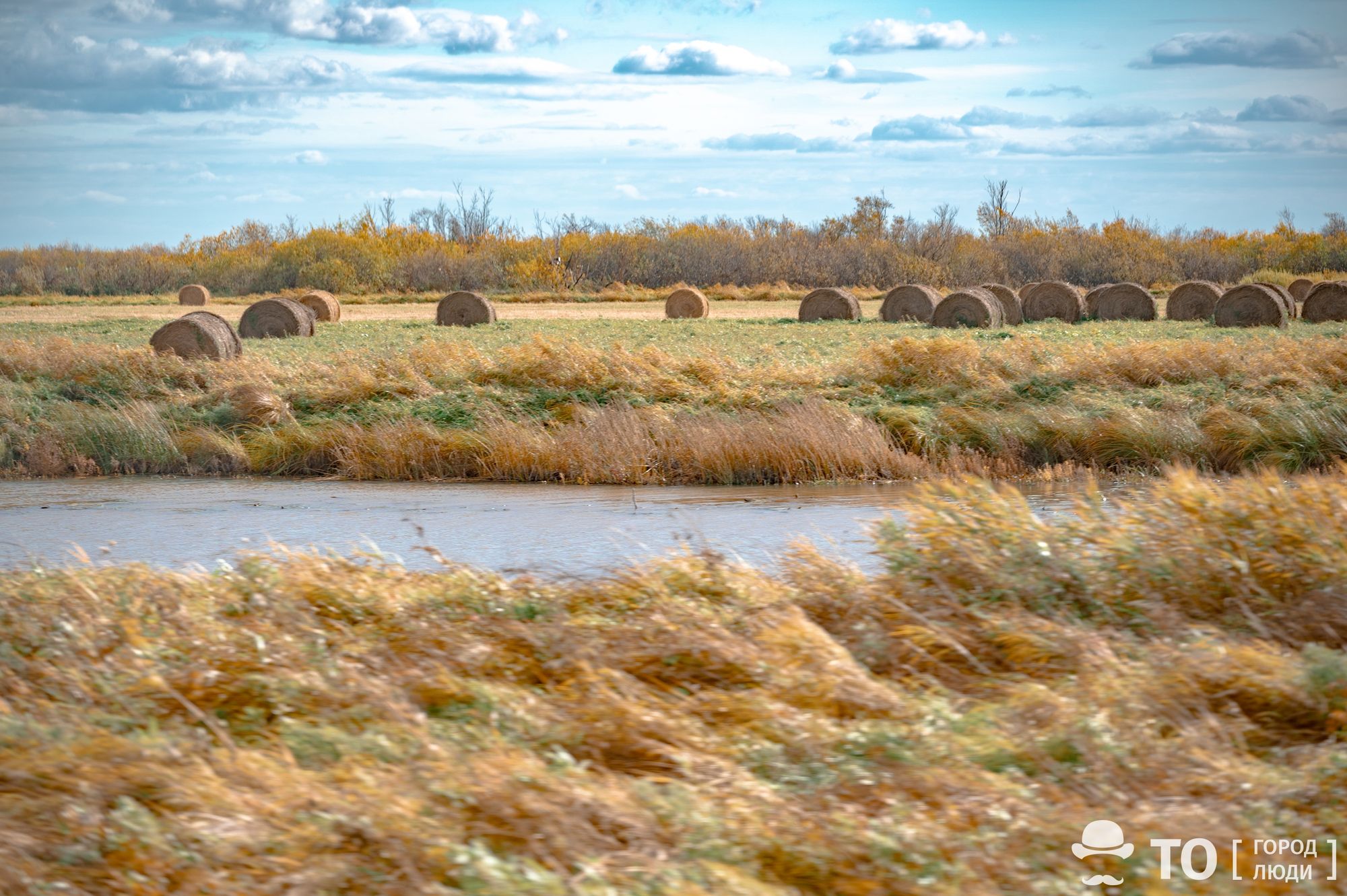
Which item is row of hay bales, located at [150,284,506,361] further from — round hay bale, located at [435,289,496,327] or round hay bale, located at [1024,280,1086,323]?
round hay bale, located at [1024,280,1086,323]

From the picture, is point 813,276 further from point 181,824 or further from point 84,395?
point 181,824

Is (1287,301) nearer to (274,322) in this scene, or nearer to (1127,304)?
(1127,304)

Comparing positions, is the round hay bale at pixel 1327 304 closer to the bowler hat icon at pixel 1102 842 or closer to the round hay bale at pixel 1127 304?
the round hay bale at pixel 1127 304

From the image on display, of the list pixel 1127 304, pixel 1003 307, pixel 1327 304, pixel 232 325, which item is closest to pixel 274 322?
pixel 232 325

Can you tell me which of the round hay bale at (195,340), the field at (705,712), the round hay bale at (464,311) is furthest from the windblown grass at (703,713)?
the round hay bale at (464,311)

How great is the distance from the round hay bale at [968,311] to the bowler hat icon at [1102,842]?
29.0 meters

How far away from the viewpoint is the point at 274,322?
32.2 meters

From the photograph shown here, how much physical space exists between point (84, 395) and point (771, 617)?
17.4 m

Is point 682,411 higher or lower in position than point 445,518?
higher

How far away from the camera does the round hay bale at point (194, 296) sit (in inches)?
2052

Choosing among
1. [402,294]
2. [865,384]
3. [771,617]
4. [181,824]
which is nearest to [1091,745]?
[771,617]

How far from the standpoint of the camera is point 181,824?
5059 millimetres

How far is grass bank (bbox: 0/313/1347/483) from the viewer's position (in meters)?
17.4

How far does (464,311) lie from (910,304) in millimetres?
12242
